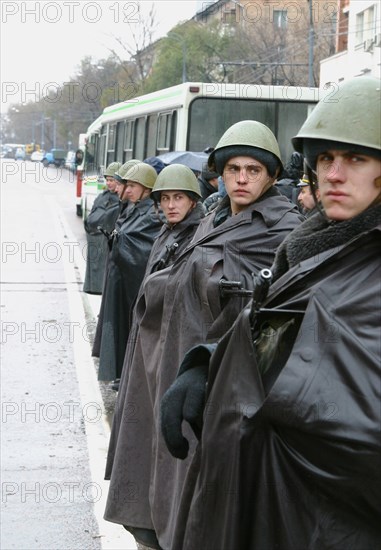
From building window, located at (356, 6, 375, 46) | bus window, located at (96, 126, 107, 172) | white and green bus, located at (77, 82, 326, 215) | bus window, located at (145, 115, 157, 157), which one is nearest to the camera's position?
white and green bus, located at (77, 82, 326, 215)

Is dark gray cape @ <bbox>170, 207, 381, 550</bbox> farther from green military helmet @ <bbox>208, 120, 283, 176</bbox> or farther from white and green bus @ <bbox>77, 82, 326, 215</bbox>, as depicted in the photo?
white and green bus @ <bbox>77, 82, 326, 215</bbox>

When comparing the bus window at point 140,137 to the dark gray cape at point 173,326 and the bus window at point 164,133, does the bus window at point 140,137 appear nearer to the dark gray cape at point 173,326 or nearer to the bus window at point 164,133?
the bus window at point 164,133

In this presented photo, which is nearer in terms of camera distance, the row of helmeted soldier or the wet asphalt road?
the row of helmeted soldier

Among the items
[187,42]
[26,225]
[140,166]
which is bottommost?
[26,225]

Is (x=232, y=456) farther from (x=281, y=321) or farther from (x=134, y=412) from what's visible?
(x=134, y=412)

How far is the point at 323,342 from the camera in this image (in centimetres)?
250

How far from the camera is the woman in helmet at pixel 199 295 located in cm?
477

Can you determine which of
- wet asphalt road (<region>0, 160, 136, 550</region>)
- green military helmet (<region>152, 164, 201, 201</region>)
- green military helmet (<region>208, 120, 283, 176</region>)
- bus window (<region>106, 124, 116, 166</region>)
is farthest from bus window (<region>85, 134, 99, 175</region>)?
green military helmet (<region>208, 120, 283, 176</region>)

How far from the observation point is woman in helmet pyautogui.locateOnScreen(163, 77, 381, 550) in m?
2.43

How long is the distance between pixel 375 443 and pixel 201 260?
104 inches

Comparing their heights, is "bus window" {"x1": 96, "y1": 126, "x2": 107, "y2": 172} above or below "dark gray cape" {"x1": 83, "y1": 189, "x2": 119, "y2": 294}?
above

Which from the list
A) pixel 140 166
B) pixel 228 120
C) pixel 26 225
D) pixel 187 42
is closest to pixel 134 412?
pixel 140 166

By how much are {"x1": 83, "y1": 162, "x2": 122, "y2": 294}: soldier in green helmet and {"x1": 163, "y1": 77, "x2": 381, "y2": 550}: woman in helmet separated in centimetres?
956

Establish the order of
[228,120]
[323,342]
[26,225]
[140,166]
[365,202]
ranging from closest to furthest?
[323,342] → [365,202] → [140,166] → [228,120] → [26,225]
